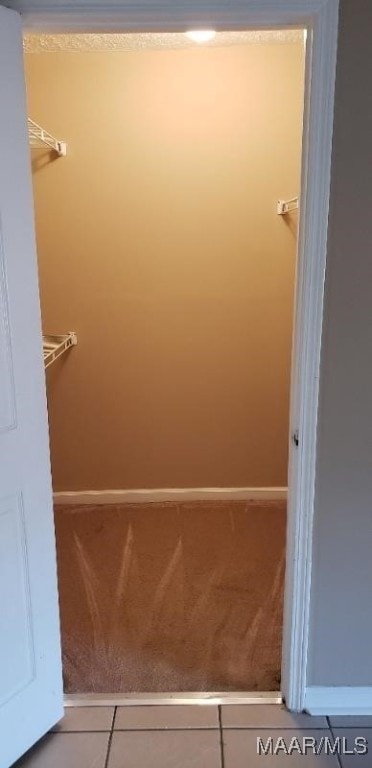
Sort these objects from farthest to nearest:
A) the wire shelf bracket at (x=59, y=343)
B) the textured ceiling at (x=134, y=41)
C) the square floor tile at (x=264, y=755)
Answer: the wire shelf bracket at (x=59, y=343)
the textured ceiling at (x=134, y=41)
the square floor tile at (x=264, y=755)

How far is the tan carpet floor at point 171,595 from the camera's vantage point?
6.47 feet

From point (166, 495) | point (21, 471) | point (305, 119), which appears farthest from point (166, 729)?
point (305, 119)

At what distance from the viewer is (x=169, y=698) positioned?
1.84m

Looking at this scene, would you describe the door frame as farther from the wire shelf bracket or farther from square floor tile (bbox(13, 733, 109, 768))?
the wire shelf bracket

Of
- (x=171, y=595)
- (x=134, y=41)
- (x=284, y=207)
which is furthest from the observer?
(x=284, y=207)

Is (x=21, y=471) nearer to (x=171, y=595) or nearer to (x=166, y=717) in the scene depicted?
(x=166, y=717)

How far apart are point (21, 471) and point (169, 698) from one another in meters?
0.95

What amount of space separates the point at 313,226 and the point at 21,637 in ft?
4.55

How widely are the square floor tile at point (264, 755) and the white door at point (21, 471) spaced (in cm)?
54

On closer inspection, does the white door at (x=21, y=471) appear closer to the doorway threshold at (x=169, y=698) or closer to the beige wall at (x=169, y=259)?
the doorway threshold at (x=169, y=698)

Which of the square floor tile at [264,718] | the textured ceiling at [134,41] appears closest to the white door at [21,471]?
the square floor tile at [264,718]

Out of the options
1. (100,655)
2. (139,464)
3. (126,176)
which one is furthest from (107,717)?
(126,176)

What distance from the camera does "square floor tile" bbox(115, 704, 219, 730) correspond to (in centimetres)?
174

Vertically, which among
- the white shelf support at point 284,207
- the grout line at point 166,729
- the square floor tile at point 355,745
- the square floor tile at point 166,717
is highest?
the white shelf support at point 284,207
